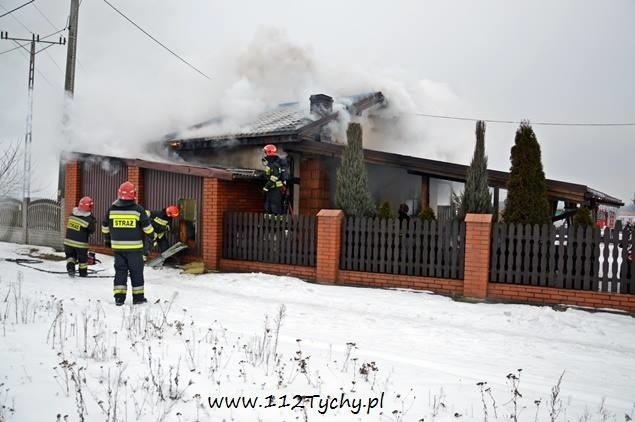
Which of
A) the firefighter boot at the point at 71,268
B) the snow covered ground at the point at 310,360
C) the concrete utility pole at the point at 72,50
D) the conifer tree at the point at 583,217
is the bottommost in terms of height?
the snow covered ground at the point at 310,360

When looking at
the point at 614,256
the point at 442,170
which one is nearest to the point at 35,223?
the point at 442,170

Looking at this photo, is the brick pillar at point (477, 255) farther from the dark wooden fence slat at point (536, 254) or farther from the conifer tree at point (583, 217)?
the conifer tree at point (583, 217)

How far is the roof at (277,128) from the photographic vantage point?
39.9 ft

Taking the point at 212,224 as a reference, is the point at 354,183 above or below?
above

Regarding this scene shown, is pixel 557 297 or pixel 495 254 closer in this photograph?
pixel 557 297

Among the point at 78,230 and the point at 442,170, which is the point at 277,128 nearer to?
the point at 442,170

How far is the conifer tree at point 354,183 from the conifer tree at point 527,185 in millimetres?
2671

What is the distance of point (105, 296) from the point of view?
26.1 feet

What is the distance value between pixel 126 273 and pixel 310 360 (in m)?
3.79

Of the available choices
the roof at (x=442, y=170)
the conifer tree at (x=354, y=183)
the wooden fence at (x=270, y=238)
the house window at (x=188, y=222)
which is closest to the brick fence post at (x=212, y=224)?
the wooden fence at (x=270, y=238)

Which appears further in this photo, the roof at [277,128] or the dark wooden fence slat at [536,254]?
the roof at [277,128]

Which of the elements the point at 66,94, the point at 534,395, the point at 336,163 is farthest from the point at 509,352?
the point at 66,94

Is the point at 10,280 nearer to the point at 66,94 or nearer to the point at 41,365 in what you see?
the point at 41,365

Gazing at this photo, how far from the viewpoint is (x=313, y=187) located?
489 inches
